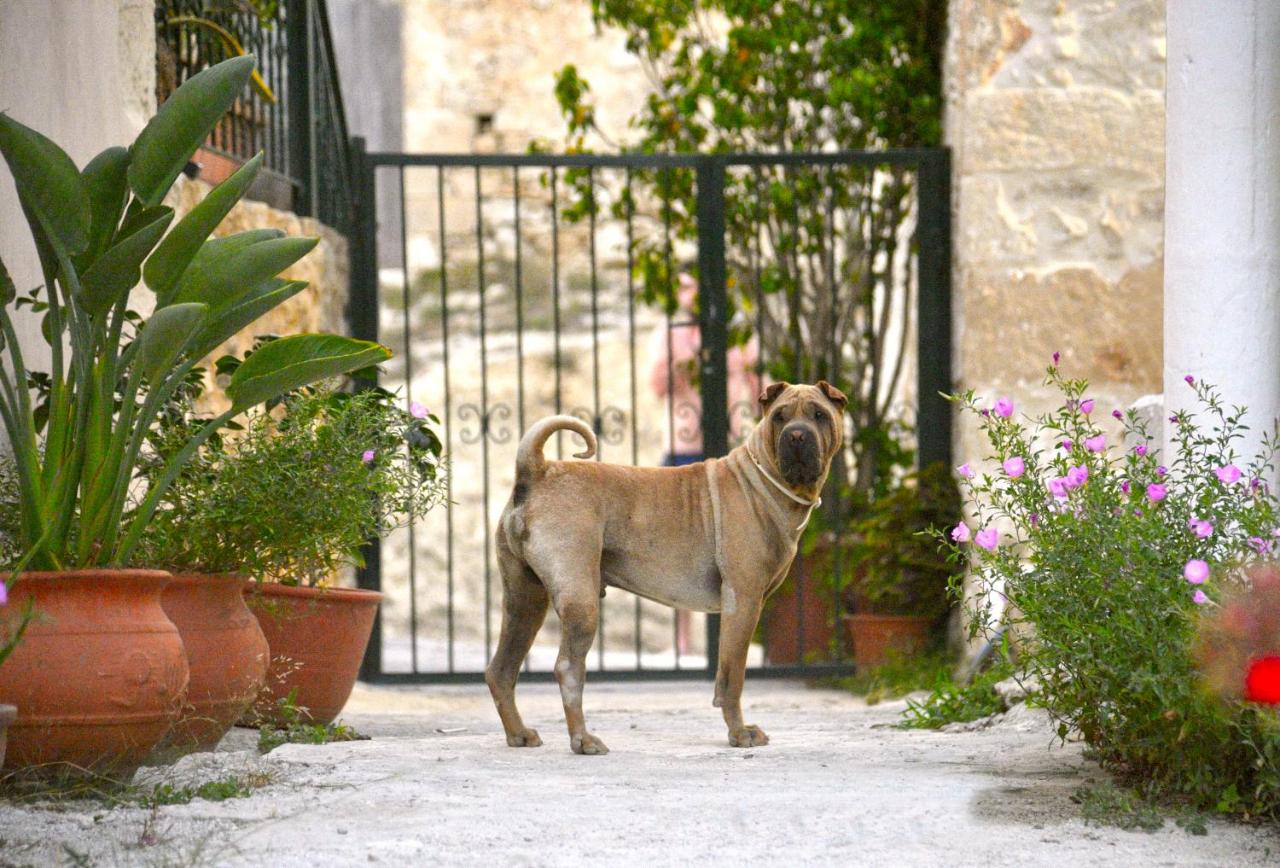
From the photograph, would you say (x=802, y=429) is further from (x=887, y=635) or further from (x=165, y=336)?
(x=887, y=635)

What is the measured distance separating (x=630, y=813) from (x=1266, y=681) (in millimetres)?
1175

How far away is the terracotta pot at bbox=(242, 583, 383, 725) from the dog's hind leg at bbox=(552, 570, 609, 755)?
30.2 inches

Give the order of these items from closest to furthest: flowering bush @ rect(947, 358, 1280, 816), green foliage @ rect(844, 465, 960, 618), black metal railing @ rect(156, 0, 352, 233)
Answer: flowering bush @ rect(947, 358, 1280, 816)
black metal railing @ rect(156, 0, 352, 233)
green foliage @ rect(844, 465, 960, 618)

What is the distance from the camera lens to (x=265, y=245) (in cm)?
324

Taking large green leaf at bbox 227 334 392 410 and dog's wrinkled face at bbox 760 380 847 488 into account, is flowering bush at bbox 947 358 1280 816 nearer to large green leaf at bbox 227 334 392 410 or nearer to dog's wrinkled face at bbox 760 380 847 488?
dog's wrinkled face at bbox 760 380 847 488

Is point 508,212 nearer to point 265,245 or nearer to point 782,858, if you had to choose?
point 265,245

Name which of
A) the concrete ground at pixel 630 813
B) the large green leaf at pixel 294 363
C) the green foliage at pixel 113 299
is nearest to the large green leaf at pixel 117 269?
the green foliage at pixel 113 299

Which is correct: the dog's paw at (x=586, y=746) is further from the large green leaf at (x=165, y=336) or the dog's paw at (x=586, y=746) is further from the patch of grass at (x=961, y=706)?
the large green leaf at (x=165, y=336)

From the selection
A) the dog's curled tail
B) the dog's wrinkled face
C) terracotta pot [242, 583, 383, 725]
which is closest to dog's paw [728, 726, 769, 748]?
the dog's wrinkled face

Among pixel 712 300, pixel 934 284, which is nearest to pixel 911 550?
pixel 934 284

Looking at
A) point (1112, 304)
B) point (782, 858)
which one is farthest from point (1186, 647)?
point (1112, 304)

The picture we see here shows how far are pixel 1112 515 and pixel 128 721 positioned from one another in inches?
79.6

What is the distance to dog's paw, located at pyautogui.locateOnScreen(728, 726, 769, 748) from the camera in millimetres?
4019

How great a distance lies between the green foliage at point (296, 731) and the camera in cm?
383
